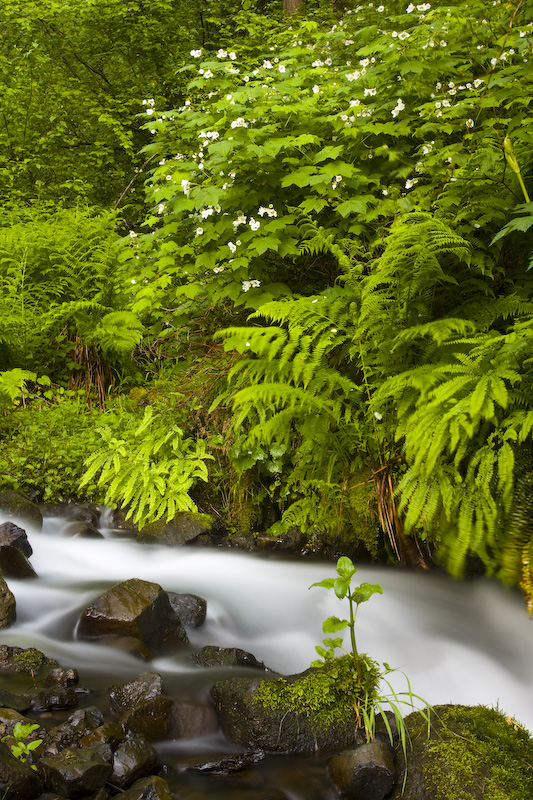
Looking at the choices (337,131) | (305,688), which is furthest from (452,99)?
(305,688)

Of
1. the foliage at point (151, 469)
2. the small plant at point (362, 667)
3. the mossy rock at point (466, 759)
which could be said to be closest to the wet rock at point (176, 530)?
the foliage at point (151, 469)

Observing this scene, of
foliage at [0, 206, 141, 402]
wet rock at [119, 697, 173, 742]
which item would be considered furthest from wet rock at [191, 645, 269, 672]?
foliage at [0, 206, 141, 402]

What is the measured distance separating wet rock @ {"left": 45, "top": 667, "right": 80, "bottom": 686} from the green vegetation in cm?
158

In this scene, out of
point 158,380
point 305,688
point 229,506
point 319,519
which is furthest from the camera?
point 158,380

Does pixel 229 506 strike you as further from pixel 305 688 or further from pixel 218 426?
pixel 305 688

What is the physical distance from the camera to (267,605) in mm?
3953

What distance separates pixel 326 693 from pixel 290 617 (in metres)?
1.21

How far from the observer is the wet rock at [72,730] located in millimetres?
2404

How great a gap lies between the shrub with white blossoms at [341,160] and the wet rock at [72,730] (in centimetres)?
278

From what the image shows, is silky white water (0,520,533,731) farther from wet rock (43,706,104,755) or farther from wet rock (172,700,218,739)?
wet rock (43,706,104,755)

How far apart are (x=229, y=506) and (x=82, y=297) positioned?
11.9 ft

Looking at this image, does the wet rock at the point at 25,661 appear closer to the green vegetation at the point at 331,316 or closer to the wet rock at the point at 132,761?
the wet rock at the point at 132,761


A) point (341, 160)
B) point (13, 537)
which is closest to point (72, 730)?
point (13, 537)

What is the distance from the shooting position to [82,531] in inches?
189
